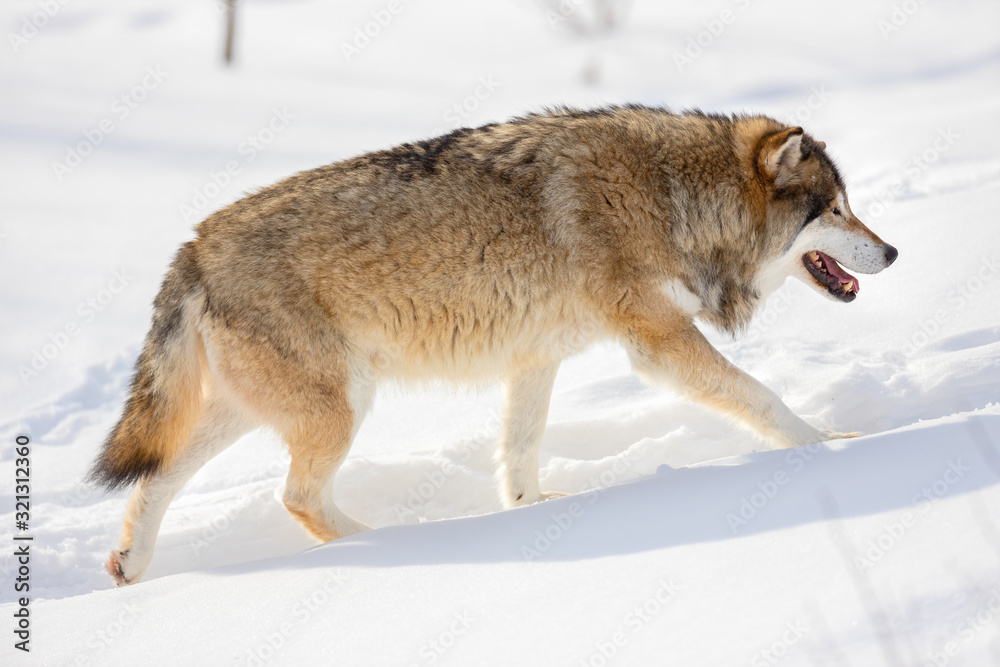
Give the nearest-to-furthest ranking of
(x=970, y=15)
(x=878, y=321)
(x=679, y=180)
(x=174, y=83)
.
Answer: (x=679, y=180) → (x=878, y=321) → (x=174, y=83) → (x=970, y=15)

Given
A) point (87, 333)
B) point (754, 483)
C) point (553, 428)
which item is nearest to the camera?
point (754, 483)

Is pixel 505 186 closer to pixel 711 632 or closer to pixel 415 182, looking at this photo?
pixel 415 182

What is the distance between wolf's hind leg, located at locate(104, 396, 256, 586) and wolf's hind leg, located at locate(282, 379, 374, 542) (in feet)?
1.16

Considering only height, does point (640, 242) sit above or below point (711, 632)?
above

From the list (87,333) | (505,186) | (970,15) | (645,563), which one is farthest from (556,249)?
(970,15)

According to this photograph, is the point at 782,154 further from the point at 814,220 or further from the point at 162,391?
the point at 162,391

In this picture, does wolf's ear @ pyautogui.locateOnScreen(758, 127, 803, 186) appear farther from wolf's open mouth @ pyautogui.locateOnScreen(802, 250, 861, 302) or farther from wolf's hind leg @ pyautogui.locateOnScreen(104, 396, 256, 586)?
wolf's hind leg @ pyautogui.locateOnScreen(104, 396, 256, 586)

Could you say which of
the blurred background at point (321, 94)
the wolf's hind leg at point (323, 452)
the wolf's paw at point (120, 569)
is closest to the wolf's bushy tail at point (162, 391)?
the wolf's paw at point (120, 569)

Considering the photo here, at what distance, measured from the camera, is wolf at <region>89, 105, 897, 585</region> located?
12.3ft

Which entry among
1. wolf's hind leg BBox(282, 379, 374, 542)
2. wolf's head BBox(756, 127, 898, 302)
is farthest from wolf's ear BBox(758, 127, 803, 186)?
wolf's hind leg BBox(282, 379, 374, 542)

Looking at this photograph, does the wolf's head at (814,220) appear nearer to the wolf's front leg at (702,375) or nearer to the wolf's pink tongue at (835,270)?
the wolf's pink tongue at (835,270)

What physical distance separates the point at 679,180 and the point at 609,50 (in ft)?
44.4

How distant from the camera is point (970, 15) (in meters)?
16.6

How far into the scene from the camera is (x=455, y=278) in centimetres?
388
